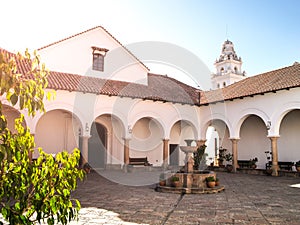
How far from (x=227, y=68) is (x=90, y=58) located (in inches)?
1389

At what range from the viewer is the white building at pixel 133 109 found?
15625mm

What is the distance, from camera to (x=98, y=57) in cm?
1902

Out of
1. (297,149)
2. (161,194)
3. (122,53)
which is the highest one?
(122,53)

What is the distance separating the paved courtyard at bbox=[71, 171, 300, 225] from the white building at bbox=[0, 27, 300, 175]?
6458 millimetres

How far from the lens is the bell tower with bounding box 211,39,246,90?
1890 inches

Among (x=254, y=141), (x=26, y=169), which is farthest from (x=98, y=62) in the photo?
(x=26, y=169)

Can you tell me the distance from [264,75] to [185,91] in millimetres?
5901

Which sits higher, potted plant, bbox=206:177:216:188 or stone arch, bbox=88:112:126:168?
stone arch, bbox=88:112:126:168

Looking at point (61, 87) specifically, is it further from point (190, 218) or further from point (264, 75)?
point (264, 75)

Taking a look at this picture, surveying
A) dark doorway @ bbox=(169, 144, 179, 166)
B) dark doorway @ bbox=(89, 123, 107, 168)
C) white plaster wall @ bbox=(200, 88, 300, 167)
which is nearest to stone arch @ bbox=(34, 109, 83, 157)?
dark doorway @ bbox=(89, 123, 107, 168)

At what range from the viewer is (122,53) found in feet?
66.0

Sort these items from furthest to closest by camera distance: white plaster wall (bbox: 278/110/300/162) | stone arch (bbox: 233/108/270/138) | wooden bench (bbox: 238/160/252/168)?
1. wooden bench (bbox: 238/160/252/168)
2. white plaster wall (bbox: 278/110/300/162)
3. stone arch (bbox: 233/108/270/138)

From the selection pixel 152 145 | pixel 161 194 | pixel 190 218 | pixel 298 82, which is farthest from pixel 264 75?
pixel 190 218

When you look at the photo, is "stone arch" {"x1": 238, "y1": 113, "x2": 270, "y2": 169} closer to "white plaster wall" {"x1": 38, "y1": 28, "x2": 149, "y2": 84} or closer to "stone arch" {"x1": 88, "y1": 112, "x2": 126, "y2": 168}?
"white plaster wall" {"x1": 38, "y1": 28, "x2": 149, "y2": 84}
